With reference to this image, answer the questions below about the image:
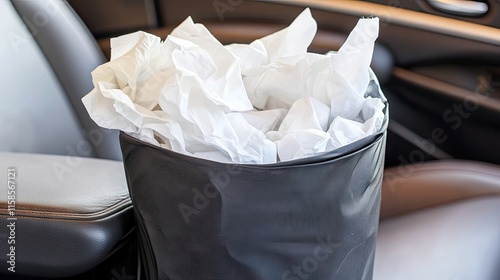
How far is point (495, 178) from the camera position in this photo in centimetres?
101

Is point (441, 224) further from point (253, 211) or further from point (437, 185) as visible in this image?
point (253, 211)

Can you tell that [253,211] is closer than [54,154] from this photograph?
Yes

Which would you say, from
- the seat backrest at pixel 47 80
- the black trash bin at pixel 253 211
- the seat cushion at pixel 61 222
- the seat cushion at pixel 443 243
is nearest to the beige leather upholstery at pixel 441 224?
the seat cushion at pixel 443 243

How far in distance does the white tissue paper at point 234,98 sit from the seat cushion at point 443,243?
0.28m

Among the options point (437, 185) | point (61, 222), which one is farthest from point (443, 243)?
point (61, 222)

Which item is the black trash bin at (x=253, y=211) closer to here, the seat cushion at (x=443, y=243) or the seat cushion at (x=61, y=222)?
the seat cushion at (x=61, y=222)

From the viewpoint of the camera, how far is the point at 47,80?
1.04 m

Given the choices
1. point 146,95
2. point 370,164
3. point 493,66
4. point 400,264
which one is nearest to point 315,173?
point 370,164

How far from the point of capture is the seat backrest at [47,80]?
0.98 meters

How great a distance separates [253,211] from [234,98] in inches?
5.3

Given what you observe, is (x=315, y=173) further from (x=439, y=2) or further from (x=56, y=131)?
(x=439, y=2)

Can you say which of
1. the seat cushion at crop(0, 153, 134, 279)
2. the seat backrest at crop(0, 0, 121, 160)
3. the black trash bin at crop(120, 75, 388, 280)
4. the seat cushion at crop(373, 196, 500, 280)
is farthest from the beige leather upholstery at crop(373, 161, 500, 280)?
the seat backrest at crop(0, 0, 121, 160)

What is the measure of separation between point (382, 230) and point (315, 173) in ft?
1.37

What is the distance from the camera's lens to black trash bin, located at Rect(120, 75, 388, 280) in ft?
1.79
